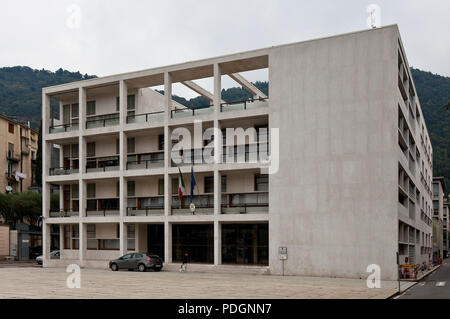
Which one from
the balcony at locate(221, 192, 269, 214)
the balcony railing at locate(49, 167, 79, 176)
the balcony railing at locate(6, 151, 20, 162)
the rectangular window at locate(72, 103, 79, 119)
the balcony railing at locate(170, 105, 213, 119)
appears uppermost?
the rectangular window at locate(72, 103, 79, 119)

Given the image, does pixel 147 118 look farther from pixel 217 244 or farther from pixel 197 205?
pixel 217 244

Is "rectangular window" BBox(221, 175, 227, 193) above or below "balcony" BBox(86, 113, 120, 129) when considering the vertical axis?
below

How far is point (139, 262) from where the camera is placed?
3906 centimetres

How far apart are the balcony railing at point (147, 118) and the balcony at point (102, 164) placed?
4.03 m

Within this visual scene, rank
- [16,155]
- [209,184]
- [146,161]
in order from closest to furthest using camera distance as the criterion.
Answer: [209,184] < [146,161] < [16,155]

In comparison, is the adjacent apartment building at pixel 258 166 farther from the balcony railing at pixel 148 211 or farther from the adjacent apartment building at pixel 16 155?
the adjacent apartment building at pixel 16 155

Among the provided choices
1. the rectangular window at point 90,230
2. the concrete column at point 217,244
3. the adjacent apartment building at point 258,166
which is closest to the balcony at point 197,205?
the adjacent apartment building at point 258,166

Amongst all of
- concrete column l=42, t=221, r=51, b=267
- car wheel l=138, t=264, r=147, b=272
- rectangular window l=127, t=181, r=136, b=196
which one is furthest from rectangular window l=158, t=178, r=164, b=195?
concrete column l=42, t=221, r=51, b=267

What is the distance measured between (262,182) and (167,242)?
9.02m

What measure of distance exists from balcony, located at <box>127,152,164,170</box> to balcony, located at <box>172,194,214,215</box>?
10.7ft

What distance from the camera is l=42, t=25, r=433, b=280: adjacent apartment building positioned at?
34875 millimetres

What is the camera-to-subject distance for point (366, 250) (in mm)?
34281

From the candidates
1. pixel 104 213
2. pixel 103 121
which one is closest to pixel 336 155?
pixel 104 213

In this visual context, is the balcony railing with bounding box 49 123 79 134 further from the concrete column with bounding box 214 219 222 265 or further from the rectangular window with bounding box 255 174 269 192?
the rectangular window with bounding box 255 174 269 192
